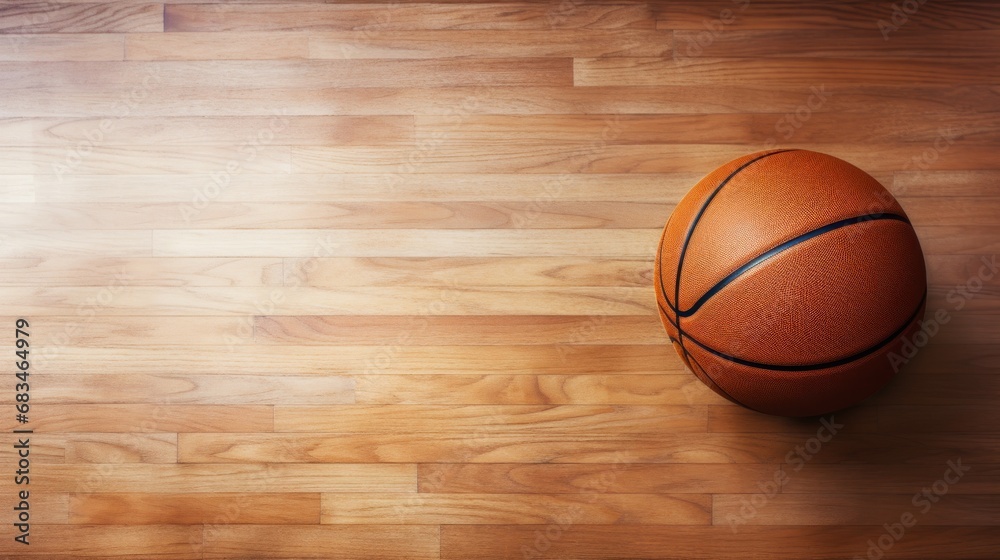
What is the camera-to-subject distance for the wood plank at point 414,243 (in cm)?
184

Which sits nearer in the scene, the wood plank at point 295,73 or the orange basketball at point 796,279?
the orange basketball at point 796,279

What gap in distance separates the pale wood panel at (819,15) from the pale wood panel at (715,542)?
4.32 ft

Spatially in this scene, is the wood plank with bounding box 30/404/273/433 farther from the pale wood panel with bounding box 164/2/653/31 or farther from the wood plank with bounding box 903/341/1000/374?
the wood plank with bounding box 903/341/1000/374

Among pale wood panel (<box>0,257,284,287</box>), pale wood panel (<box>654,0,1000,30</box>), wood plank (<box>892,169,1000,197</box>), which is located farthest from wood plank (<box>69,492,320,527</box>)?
wood plank (<box>892,169,1000,197</box>)

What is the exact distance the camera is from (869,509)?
181 cm

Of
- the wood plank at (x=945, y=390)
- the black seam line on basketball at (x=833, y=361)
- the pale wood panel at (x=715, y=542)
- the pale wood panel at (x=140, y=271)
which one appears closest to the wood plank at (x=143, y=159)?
the pale wood panel at (x=140, y=271)

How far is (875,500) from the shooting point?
5.93ft

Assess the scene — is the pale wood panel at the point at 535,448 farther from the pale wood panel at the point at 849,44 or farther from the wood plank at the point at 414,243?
the pale wood panel at the point at 849,44

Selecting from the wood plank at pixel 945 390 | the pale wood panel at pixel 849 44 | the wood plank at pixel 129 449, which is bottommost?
the wood plank at pixel 129 449

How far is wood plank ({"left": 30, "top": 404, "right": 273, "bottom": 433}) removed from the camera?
1.84 metres

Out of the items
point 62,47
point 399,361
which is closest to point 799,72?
point 399,361

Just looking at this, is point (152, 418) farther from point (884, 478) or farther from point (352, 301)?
point (884, 478)

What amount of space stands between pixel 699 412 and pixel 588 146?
2.48ft

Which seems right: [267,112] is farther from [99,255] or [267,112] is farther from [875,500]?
[875,500]
